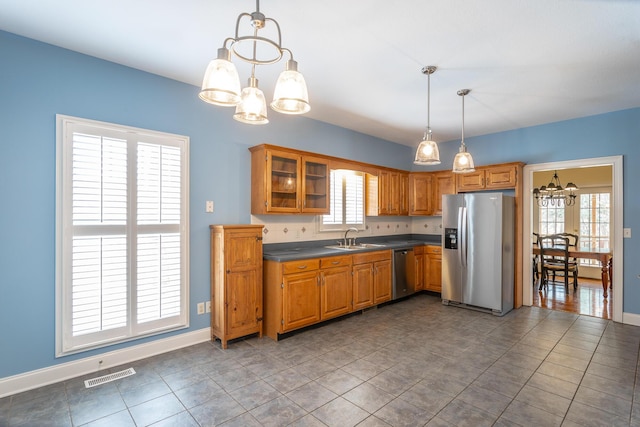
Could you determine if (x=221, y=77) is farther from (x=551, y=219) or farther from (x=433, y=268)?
(x=551, y=219)

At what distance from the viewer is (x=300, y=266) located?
11.9 feet

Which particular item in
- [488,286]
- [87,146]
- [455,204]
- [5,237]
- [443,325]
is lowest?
[443,325]

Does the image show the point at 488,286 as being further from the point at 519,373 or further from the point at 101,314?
the point at 101,314

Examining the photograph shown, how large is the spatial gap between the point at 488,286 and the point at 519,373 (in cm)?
188

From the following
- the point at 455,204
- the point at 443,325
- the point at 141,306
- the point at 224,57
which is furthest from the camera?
the point at 455,204

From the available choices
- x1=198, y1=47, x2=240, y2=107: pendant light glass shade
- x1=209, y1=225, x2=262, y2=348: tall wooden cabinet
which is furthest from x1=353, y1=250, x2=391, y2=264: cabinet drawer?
x1=198, y1=47, x2=240, y2=107: pendant light glass shade

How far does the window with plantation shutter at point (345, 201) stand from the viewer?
4.73 metres

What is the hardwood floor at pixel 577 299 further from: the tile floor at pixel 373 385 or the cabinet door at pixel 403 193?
the cabinet door at pixel 403 193

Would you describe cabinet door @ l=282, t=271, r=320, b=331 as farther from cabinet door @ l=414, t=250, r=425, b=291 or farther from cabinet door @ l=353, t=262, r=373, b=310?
cabinet door @ l=414, t=250, r=425, b=291

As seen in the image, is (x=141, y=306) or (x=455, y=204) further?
(x=455, y=204)

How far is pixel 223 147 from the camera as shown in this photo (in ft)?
11.7

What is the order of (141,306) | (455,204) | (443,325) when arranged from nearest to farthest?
1. (141,306)
2. (443,325)
3. (455,204)

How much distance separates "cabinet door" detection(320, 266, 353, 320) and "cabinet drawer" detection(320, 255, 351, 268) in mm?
52

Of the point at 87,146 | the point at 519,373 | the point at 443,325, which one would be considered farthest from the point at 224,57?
the point at 443,325
